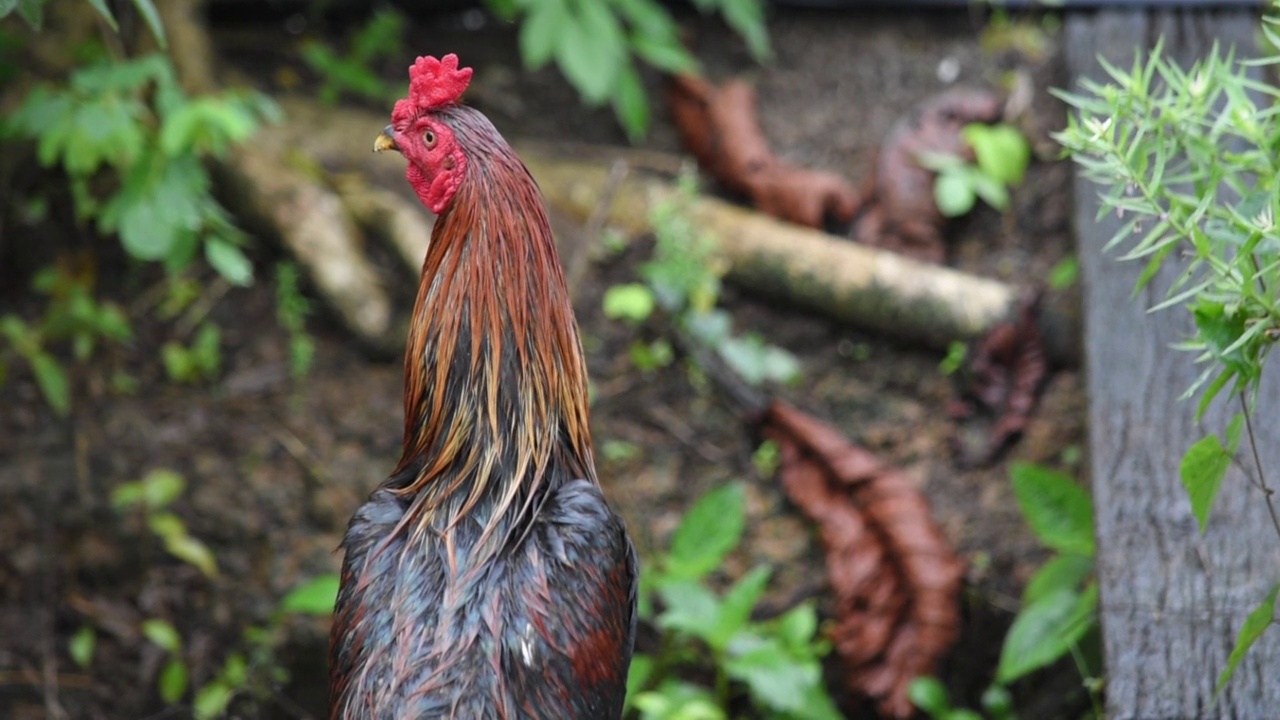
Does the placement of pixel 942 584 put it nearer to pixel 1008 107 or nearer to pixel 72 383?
pixel 1008 107

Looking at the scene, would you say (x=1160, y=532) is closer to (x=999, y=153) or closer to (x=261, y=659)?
(x=999, y=153)

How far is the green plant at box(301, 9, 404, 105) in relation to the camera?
5.38 meters

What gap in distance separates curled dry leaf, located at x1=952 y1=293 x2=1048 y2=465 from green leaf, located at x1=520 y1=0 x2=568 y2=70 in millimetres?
1727

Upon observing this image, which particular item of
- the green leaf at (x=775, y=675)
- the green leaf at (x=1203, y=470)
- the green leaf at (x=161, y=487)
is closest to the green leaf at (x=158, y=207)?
the green leaf at (x=161, y=487)

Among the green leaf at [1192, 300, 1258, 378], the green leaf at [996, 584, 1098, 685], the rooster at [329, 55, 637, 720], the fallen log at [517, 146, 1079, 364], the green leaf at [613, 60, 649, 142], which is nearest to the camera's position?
the green leaf at [1192, 300, 1258, 378]

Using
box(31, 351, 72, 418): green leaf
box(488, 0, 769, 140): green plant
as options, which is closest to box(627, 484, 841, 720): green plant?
box(488, 0, 769, 140): green plant

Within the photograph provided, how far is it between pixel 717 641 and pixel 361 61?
2917 millimetres

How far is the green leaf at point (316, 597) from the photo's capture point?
12.4 ft

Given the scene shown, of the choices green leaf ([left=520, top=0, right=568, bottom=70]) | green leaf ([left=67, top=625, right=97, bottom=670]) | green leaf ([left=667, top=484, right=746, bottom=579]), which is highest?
green leaf ([left=520, top=0, right=568, bottom=70])

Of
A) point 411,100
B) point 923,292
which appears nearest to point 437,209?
point 411,100

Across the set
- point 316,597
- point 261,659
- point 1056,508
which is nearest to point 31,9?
point 316,597

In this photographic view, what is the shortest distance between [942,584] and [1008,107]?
6.85ft

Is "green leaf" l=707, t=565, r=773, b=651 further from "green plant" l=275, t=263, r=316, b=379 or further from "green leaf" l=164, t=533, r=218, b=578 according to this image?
"green plant" l=275, t=263, r=316, b=379

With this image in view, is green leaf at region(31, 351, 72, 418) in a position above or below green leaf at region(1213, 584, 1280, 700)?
above
